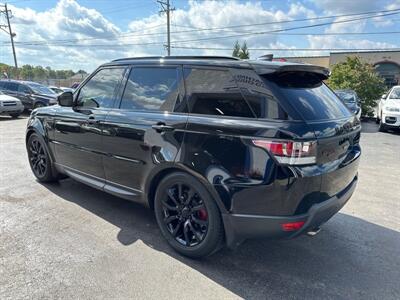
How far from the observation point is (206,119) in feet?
8.95

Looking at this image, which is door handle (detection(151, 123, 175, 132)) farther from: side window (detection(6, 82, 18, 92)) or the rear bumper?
side window (detection(6, 82, 18, 92))

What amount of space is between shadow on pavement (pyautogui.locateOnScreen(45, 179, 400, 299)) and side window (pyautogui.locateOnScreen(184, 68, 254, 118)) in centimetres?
142

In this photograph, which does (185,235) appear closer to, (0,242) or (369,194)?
(0,242)

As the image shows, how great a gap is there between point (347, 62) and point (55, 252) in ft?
59.2

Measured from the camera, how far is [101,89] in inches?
154

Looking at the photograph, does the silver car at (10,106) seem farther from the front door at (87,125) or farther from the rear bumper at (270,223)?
the rear bumper at (270,223)

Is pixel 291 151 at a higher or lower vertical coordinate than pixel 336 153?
higher

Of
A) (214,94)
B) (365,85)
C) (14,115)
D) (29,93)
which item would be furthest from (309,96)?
(29,93)

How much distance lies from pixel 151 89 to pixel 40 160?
8.92ft

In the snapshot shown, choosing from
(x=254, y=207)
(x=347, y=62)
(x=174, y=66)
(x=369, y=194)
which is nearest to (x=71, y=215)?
(x=174, y=66)

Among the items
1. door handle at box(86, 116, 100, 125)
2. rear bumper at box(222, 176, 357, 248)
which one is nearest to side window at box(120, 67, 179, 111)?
door handle at box(86, 116, 100, 125)

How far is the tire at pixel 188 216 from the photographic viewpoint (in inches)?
109

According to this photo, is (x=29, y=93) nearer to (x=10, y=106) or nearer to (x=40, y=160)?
(x=10, y=106)

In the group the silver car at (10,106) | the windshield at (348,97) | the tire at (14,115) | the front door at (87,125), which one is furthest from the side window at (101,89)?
the tire at (14,115)
